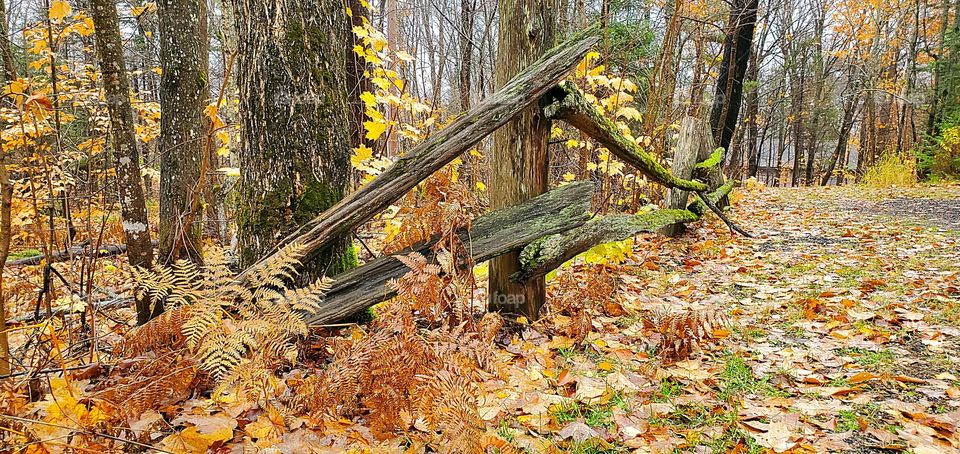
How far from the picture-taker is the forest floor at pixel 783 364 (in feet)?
6.86

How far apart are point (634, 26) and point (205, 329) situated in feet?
33.9

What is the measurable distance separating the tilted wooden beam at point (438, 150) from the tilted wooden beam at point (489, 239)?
32 cm

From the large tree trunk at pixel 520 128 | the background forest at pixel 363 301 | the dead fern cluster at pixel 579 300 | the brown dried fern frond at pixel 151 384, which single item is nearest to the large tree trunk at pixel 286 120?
the background forest at pixel 363 301

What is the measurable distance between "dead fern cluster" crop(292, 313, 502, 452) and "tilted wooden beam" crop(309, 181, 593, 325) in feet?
1.68

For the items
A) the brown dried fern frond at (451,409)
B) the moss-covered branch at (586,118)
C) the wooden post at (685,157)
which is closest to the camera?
the brown dried fern frond at (451,409)

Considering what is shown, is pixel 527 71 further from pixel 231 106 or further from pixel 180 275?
pixel 231 106

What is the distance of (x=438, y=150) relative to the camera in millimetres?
2736

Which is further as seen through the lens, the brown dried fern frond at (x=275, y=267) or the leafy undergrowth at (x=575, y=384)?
the brown dried fern frond at (x=275, y=267)

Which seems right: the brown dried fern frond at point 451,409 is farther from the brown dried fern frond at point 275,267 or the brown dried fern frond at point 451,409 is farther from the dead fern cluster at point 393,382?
the brown dried fern frond at point 275,267

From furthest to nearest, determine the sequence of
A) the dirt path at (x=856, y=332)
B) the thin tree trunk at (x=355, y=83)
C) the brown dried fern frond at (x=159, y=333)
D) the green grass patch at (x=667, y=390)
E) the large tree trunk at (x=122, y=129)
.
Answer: the thin tree trunk at (x=355, y=83) < the large tree trunk at (x=122, y=129) < the green grass patch at (x=667, y=390) < the brown dried fern frond at (x=159, y=333) < the dirt path at (x=856, y=332)

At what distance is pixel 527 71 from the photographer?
9.59 feet

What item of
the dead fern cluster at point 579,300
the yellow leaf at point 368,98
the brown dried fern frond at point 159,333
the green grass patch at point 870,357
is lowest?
the green grass patch at point 870,357

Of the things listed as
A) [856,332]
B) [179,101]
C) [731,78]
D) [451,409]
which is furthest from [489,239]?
[731,78]

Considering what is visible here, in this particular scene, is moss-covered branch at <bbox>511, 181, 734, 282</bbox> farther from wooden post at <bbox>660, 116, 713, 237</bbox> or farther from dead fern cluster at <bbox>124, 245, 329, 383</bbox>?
wooden post at <bbox>660, 116, 713, 237</bbox>
